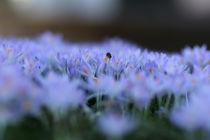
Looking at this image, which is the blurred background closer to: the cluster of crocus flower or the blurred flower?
the cluster of crocus flower

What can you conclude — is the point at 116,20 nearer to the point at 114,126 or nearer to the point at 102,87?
the point at 102,87

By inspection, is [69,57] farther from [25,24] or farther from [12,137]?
[25,24]

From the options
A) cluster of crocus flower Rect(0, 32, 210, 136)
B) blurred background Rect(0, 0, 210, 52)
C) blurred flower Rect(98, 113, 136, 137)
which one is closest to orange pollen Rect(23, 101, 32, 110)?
cluster of crocus flower Rect(0, 32, 210, 136)

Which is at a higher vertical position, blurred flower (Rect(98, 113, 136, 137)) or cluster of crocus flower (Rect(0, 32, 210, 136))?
cluster of crocus flower (Rect(0, 32, 210, 136))

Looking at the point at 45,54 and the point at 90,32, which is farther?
the point at 90,32

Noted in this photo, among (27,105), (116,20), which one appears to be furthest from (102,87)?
(116,20)

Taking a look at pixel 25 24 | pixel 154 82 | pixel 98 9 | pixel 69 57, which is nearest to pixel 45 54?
pixel 69 57

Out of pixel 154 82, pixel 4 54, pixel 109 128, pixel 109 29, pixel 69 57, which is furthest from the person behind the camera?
pixel 109 29
